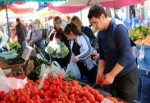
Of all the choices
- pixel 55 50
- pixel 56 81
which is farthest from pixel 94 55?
pixel 56 81

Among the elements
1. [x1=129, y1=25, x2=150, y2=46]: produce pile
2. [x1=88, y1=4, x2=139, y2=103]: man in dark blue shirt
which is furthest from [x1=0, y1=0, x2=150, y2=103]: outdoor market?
[x1=129, y1=25, x2=150, y2=46]: produce pile

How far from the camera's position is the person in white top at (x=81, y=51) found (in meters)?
4.94

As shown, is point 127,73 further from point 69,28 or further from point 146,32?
point 146,32

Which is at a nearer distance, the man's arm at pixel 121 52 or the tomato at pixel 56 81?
the tomato at pixel 56 81

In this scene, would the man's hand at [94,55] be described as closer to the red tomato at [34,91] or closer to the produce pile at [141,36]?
the produce pile at [141,36]

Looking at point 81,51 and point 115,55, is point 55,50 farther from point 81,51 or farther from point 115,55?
point 115,55

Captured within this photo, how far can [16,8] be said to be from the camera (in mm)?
18234

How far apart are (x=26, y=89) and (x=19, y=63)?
1.67m

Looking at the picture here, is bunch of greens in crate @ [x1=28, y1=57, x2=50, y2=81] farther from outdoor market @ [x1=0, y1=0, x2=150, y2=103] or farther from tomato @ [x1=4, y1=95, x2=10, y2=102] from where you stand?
tomato @ [x1=4, y1=95, x2=10, y2=102]

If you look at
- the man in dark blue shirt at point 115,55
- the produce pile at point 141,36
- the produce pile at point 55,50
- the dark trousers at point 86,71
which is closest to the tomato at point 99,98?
the man in dark blue shirt at point 115,55

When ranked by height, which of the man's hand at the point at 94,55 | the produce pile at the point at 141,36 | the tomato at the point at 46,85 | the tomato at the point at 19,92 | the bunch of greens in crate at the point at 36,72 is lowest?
the produce pile at the point at 141,36

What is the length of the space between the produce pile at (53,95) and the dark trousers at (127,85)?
79cm

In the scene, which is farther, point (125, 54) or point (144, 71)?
point (144, 71)

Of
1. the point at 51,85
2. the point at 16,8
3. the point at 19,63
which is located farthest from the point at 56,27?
the point at 16,8
